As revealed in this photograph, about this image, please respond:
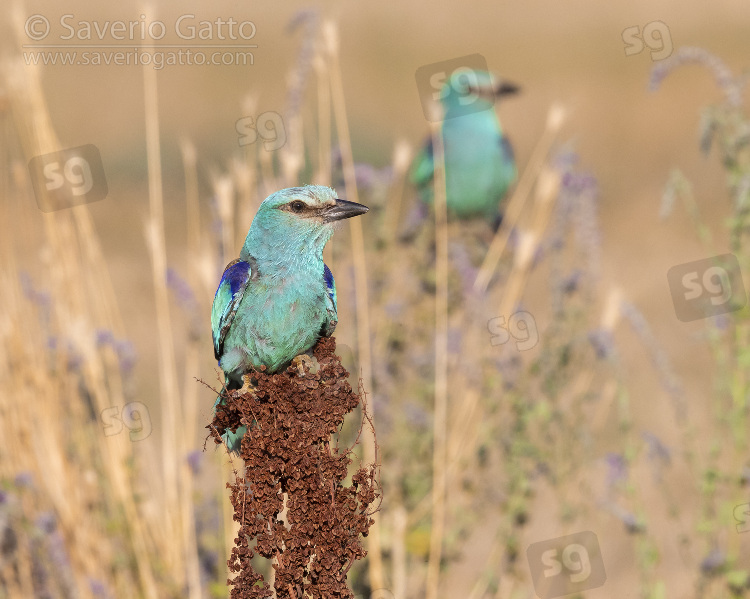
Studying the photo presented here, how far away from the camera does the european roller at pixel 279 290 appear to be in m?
2.87

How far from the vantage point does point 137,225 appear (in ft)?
37.1

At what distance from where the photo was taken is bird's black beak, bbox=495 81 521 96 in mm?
7059

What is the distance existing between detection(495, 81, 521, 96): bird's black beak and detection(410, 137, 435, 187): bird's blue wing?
0.96m

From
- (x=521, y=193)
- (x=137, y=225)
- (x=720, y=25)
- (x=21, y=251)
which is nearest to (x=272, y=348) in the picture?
(x=521, y=193)

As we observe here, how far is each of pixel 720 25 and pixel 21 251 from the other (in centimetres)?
1197

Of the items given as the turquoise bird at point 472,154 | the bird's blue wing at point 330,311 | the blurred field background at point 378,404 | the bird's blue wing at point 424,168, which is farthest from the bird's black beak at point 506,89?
the bird's blue wing at point 330,311

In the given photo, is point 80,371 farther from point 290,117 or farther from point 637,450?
point 637,450

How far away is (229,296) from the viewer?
9.61 ft

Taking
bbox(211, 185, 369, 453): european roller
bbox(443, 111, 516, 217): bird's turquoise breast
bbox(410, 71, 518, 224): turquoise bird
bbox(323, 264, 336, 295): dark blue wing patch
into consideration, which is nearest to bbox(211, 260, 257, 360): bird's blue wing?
bbox(211, 185, 369, 453): european roller

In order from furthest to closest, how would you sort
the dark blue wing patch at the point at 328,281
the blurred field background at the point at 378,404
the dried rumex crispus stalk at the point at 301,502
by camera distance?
the blurred field background at the point at 378,404
the dark blue wing patch at the point at 328,281
the dried rumex crispus stalk at the point at 301,502

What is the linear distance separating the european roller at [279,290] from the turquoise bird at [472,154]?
247cm

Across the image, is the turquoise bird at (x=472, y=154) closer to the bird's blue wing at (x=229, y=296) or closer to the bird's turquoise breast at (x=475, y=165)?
the bird's turquoise breast at (x=475, y=165)

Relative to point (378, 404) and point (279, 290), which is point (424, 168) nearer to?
point (378, 404)

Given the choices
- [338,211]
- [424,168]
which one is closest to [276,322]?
[338,211]
